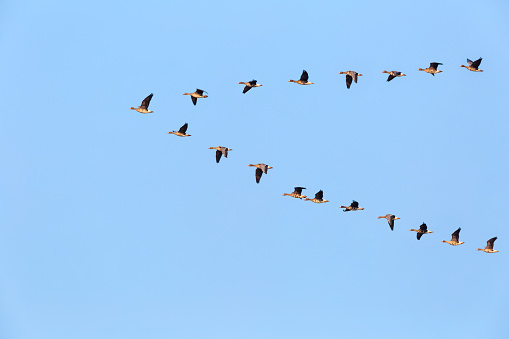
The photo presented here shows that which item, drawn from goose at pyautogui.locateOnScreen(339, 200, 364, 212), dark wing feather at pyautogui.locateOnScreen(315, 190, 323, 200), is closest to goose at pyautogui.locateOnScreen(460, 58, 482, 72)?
goose at pyautogui.locateOnScreen(339, 200, 364, 212)

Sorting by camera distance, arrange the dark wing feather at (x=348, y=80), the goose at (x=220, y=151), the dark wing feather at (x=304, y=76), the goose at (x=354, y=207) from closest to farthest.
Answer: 1. the goose at (x=220, y=151)
2. the dark wing feather at (x=304, y=76)
3. the dark wing feather at (x=348, y=80)
4. the goose at (x=354, y=207)

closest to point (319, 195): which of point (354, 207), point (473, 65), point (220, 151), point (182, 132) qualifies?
point (354, 207)

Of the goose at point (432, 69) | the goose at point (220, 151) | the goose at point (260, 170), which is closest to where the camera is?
the goose at point (260, 170)

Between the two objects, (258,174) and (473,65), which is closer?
(258,174)

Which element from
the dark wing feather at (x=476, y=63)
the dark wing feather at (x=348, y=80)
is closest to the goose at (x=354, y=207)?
the dark wing feather at (x=348, y=80)

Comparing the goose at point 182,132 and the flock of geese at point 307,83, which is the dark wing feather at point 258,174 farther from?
the goose at point 182,132

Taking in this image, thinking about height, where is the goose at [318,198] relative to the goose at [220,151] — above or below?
below

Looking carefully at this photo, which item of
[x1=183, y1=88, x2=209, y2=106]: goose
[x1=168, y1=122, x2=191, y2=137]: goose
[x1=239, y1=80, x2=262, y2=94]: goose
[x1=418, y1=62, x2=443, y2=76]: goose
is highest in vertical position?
[x1=418, y1=62, x2=443, y2=76]: goose

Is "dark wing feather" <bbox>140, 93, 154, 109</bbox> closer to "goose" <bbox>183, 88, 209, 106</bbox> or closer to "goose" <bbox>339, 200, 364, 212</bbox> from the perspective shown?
"goose" <bbox>183, 88, 209, 106</bbox>

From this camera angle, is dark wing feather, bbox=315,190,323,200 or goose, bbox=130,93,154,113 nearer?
goose, bbox=130,93,154,113

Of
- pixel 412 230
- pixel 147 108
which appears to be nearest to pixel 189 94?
pixel 147 108

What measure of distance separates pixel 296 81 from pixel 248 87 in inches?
123

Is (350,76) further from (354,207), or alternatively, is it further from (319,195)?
(354,207)

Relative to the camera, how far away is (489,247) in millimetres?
68188
